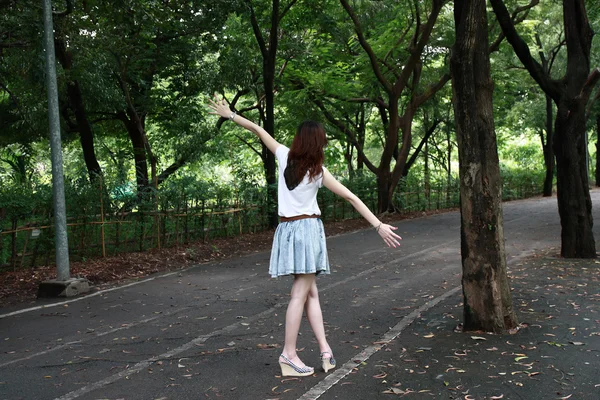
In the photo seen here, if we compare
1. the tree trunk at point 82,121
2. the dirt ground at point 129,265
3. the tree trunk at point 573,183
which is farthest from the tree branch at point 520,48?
the tree trunk at point 82,121

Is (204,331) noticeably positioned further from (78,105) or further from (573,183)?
(78,105)

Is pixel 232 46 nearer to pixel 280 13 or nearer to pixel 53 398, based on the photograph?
pixel 280 13

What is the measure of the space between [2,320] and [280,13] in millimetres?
15006

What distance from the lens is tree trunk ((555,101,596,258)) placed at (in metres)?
11.7

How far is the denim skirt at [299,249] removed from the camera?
206 inches

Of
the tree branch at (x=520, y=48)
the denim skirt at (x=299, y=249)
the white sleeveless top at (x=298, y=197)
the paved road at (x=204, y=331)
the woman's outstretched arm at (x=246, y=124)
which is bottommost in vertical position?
the paved road at (x=204, y=331)

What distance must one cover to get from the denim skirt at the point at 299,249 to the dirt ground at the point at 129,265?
5.91m

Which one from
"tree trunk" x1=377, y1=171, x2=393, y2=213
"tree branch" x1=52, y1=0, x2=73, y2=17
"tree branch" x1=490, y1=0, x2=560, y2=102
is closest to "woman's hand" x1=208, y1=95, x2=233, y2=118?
"tree branch" x1=52, y1=0, x2=73, y2=17

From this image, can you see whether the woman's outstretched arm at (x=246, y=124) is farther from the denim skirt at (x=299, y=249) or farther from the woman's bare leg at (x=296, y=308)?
the woman's bare leg at (x=296, y=308)

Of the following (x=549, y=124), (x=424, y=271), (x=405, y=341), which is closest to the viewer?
(x=405, y=341)

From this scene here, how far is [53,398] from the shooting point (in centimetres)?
498

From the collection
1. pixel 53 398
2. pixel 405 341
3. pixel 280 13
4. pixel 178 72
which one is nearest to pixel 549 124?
pixel 280 13

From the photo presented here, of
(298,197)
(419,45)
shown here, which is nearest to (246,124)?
(298,197)

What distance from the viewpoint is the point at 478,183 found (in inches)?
263
